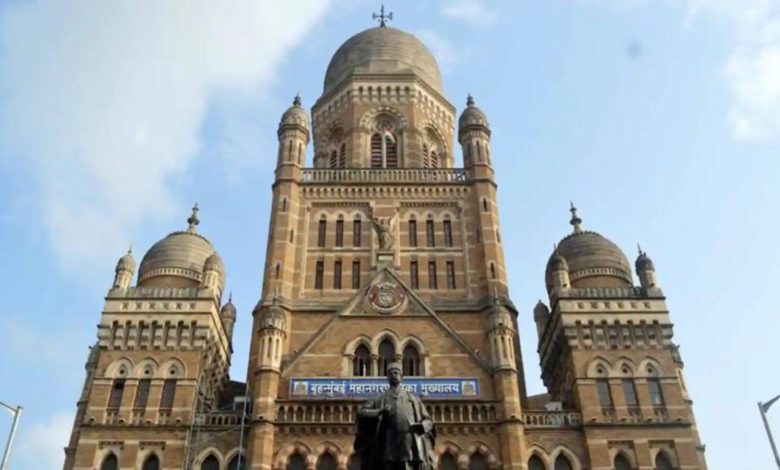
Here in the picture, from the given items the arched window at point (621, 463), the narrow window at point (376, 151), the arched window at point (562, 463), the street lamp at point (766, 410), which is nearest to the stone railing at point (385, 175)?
the narrow window at point (376, 151)

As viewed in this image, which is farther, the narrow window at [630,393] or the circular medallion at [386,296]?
the circular medallion at [386,296]

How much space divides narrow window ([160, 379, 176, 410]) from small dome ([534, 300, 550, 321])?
17.6 meters

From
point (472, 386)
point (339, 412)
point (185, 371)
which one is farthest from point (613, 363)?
point (185, 371)

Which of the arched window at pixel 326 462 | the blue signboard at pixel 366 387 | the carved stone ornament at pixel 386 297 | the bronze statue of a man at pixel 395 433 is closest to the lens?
the bronze statue of a man at pixel 395 433

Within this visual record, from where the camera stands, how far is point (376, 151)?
4125 cm

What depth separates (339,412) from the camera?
29.0 metres

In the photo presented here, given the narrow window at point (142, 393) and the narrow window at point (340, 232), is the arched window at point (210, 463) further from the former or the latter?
the narrow window at point (340, 232)

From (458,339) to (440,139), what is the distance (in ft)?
50.4

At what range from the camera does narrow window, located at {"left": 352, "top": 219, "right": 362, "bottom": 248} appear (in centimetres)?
3581

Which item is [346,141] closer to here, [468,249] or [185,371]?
[468,249]

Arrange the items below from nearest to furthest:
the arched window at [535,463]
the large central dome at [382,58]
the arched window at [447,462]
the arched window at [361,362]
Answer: the arched window at [447,462], the arched window at [535,463], the arched window at [361,362], the large central dome at [382,58]

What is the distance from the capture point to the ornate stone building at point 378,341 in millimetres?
28672

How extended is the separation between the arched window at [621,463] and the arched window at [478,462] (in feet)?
15.6

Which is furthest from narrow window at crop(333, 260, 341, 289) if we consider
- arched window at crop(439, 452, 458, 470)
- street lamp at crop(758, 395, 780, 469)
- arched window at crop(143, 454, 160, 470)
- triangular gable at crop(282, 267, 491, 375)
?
street lamp at crop(758, 395, 780, 469)
